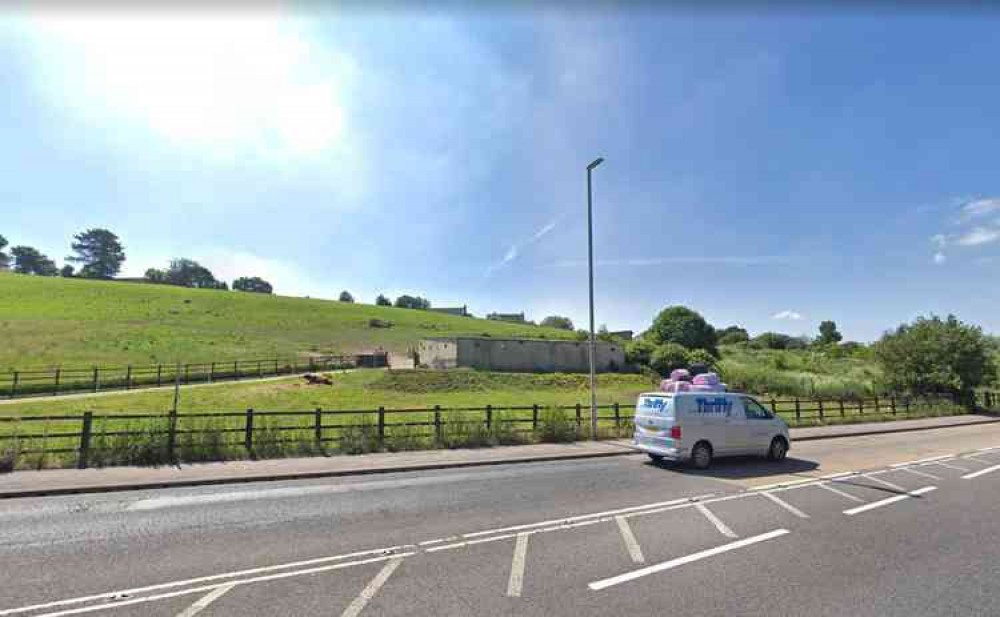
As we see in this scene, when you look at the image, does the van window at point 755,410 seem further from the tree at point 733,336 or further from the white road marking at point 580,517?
the tree at point 733,336

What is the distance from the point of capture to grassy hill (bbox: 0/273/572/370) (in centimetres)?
4241

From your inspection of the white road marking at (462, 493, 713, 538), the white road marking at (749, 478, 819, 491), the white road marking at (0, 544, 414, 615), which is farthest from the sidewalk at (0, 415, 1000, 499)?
the white road marking at (0, 544, 414, 615)

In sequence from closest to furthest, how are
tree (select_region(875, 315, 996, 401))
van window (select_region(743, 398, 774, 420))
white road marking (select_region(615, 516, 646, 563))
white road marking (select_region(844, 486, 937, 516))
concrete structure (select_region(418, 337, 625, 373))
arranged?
white road marking (select_region(615, 516, 646, 563)) < white road marking (select_region(844, 486, 937, 516)) < van window (select_region(743, 398, 774, 420)) < tree (select_region(875, 315, 996, 401)) < concrete structure (select_region(418, 337, 625, 373))

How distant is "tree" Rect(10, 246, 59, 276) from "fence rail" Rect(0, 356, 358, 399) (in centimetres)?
14017

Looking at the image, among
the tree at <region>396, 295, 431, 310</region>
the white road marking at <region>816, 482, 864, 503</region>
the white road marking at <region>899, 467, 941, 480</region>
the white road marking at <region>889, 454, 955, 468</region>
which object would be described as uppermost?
the tree at <region>396, 295, 431, 310</region>

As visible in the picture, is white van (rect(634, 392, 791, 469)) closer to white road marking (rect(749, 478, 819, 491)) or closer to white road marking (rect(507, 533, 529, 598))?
white road marking (rect(749, 478, 819, 491))

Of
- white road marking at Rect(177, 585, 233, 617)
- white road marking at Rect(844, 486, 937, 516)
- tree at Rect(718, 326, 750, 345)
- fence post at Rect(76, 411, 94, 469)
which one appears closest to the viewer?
white road marking at Rect(177, 585, 233, 617)

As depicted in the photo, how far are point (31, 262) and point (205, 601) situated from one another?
186 metres

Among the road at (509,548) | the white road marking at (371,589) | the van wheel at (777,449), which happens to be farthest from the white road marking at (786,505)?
the white road marking at (371,589)

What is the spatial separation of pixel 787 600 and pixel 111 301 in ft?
294

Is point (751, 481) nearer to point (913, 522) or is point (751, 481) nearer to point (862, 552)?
point (913, 522)

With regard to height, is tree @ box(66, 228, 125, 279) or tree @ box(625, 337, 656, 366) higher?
tree @ box(66, 228, 125, 279)

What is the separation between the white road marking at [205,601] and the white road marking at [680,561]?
3765 millimetres

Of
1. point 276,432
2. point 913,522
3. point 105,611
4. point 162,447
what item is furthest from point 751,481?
point 162,447
